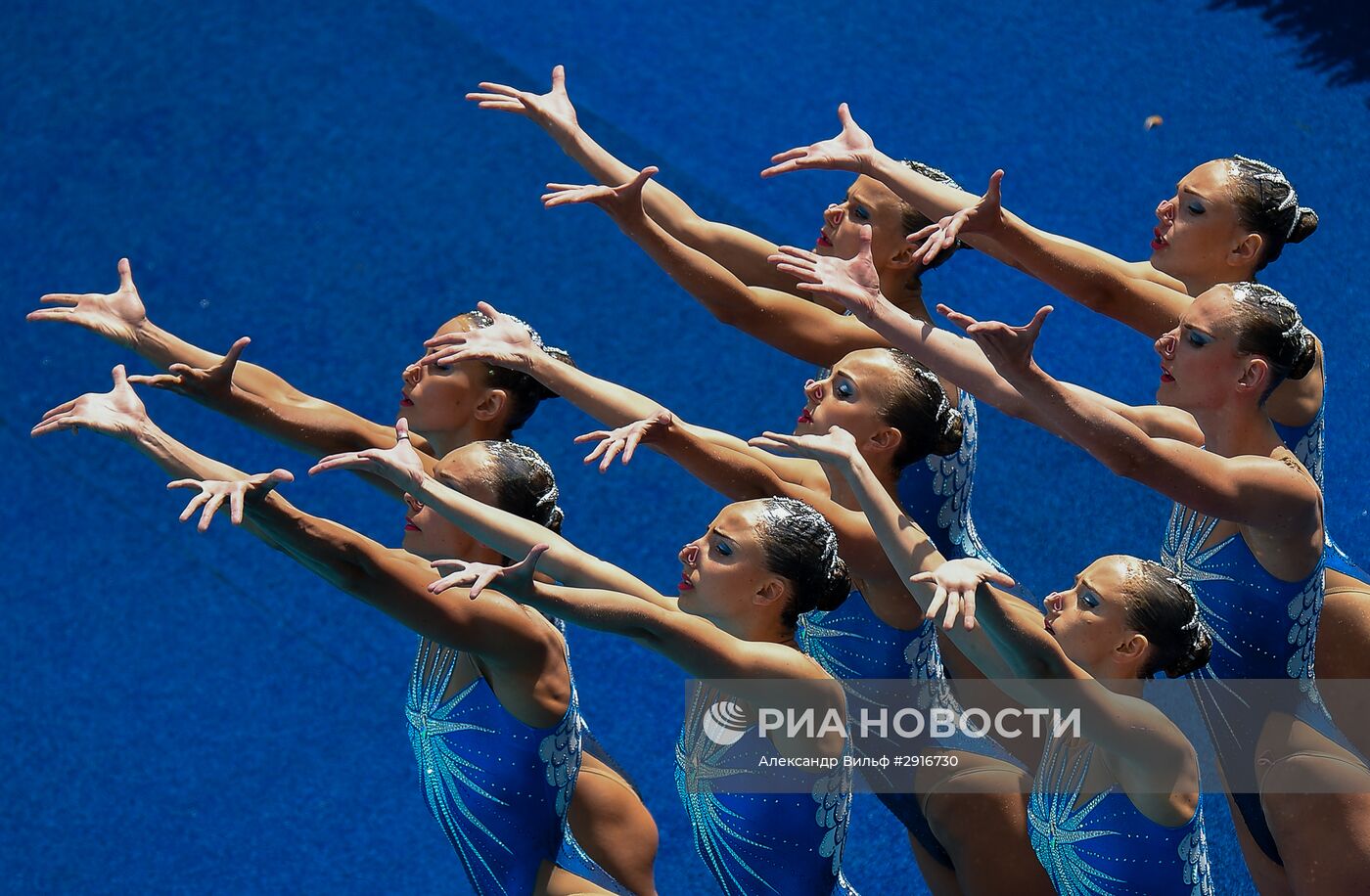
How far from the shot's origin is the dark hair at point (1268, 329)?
11.3 feet

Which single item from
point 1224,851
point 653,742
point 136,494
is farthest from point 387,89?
point 1224,851

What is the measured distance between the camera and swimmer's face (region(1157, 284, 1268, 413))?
11.4 feet

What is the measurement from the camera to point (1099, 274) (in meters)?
4.02

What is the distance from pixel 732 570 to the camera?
3303 mm

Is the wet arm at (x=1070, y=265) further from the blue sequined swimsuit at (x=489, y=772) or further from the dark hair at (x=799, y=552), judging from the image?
the blue sequined swimsuit at (x=489, y=772)

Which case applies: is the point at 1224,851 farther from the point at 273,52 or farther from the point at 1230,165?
the point at 273,52

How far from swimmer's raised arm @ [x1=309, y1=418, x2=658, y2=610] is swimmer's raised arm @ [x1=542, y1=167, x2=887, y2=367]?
Answer: 2.86 ft

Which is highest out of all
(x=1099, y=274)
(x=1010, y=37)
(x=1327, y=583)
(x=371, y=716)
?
(x=1010, y=37)

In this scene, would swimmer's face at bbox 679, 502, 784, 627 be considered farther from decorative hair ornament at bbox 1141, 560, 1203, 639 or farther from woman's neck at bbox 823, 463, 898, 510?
decorative hair ornament at bbox 1141, 560, 1203, 639

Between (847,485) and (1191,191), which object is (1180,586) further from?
(1191,191)

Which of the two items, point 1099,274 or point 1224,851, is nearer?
point 1099,274

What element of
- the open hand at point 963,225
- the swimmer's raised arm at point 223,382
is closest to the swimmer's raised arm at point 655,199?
the open hand at point 963,225

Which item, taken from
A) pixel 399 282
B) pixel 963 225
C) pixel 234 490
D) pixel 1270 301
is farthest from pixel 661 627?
pixel 399 282

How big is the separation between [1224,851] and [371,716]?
2183 millimetres
